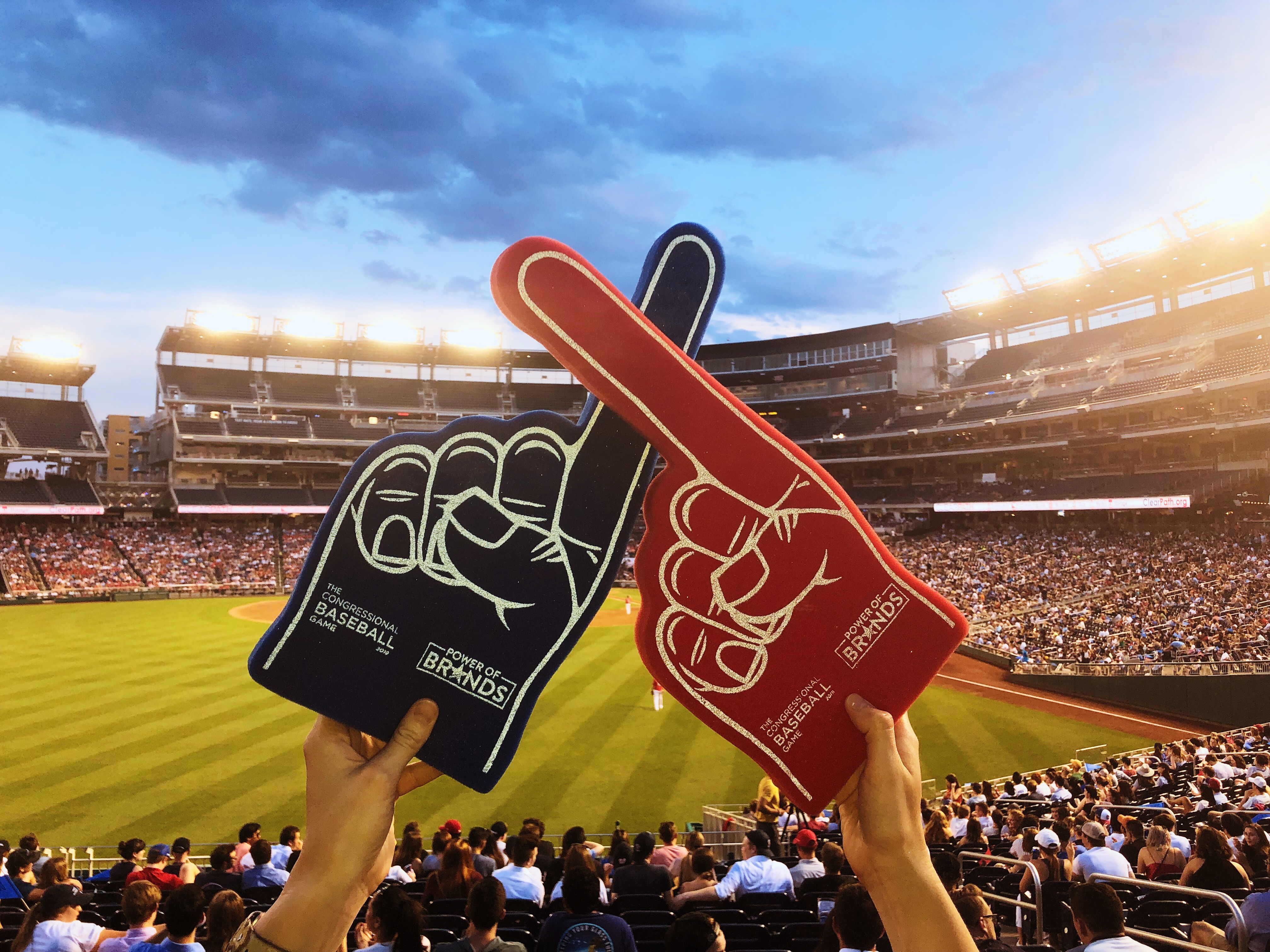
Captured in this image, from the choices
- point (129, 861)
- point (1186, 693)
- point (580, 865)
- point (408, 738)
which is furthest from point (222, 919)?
point (1186, 693)

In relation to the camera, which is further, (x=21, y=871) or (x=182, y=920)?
(x=21, y=871)

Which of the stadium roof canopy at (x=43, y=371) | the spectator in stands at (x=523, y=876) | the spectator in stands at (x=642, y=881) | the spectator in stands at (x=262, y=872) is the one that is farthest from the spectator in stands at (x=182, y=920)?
the stadium roof canopy at (x=43, y=371)

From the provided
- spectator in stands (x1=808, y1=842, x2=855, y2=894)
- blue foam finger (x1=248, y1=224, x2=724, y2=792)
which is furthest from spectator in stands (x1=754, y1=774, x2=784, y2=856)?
blue foam finger (x1=248, y1=224, x2=724, y2=792)

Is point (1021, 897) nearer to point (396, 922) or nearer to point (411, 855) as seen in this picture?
point (396, 922)

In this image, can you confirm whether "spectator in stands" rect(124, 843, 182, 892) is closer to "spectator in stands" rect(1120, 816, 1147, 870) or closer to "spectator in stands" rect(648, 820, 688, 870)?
"spectator in stands" rect(648, 820, 688, 870)

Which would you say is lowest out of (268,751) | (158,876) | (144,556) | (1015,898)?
(268,751)

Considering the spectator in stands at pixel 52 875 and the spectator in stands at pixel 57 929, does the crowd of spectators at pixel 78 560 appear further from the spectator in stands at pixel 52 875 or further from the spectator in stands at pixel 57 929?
the spectator in stands at pixel 57 929

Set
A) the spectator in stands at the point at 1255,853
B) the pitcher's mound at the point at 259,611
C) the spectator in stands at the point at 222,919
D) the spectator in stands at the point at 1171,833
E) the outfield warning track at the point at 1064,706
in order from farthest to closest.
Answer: the pitcher's mound at the point at 259,611, the outfield warning track at the point at 1064,706, the spectator in stands at the point at 1171,833, the spectator in stands at the point at 1255,853, the spectator in stands at the point at 222,919
